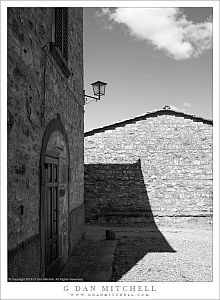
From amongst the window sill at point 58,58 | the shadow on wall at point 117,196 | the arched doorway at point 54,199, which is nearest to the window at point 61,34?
the window sill at point 58,58

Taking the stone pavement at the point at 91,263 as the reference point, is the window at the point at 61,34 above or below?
above

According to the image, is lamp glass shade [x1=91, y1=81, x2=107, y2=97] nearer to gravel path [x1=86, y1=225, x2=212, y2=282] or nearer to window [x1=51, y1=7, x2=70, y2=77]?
window [x1=51, y1=7, x2=70, y2=77]

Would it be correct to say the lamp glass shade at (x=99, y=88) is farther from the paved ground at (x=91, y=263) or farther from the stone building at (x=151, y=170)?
the paved ground at (x=91, y=263)

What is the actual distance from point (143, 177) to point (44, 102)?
7986 mm

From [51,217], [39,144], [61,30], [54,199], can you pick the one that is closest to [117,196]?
[54,199]

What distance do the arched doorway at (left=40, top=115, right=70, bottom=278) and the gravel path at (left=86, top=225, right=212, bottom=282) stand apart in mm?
1020

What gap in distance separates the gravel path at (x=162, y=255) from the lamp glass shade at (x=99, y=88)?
418 cm

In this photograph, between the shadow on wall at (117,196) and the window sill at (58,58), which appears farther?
the shadow on wall at (117,196)

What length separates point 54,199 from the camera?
4.87m

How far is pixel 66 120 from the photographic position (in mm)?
5914

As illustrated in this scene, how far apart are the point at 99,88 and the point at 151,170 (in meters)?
4.39

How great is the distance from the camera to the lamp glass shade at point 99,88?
874 centimetres

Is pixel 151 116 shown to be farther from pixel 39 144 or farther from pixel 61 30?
pixel 39 144

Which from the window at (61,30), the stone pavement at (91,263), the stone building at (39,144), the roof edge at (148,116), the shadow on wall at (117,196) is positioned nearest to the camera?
the stone building at (39,144)
